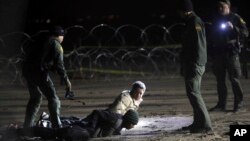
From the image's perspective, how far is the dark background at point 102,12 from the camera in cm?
3197

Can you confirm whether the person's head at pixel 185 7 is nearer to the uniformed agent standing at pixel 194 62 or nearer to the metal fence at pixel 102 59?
the uniformed agent standing at pixel 194 62

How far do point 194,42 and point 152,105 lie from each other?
3711mm

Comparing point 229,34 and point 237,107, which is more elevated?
point 229,34

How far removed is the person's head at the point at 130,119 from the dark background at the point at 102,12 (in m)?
21.3

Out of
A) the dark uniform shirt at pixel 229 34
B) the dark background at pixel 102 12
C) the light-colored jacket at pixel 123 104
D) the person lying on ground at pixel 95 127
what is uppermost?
the dark uniform shirt at pixel 229 34

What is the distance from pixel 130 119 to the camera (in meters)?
9.59

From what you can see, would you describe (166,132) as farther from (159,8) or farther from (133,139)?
(159,8)

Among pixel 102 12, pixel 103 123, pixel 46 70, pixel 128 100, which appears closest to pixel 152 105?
pixel 128 100

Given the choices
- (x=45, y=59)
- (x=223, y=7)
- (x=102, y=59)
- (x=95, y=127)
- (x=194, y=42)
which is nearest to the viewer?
(x=95, y=127)

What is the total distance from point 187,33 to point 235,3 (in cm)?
2225

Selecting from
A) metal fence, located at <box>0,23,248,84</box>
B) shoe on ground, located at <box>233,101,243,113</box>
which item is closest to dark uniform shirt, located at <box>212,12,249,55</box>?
shoe on ground, located at <box>233,101,243,113</box>

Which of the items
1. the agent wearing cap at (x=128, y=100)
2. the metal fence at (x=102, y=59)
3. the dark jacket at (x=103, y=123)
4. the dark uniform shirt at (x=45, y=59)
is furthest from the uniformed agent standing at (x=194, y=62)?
the metal fence at (x=102, y=59)

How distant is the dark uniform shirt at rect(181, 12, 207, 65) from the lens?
9.79 meters

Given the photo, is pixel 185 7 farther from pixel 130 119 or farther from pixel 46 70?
pixel 46 70
